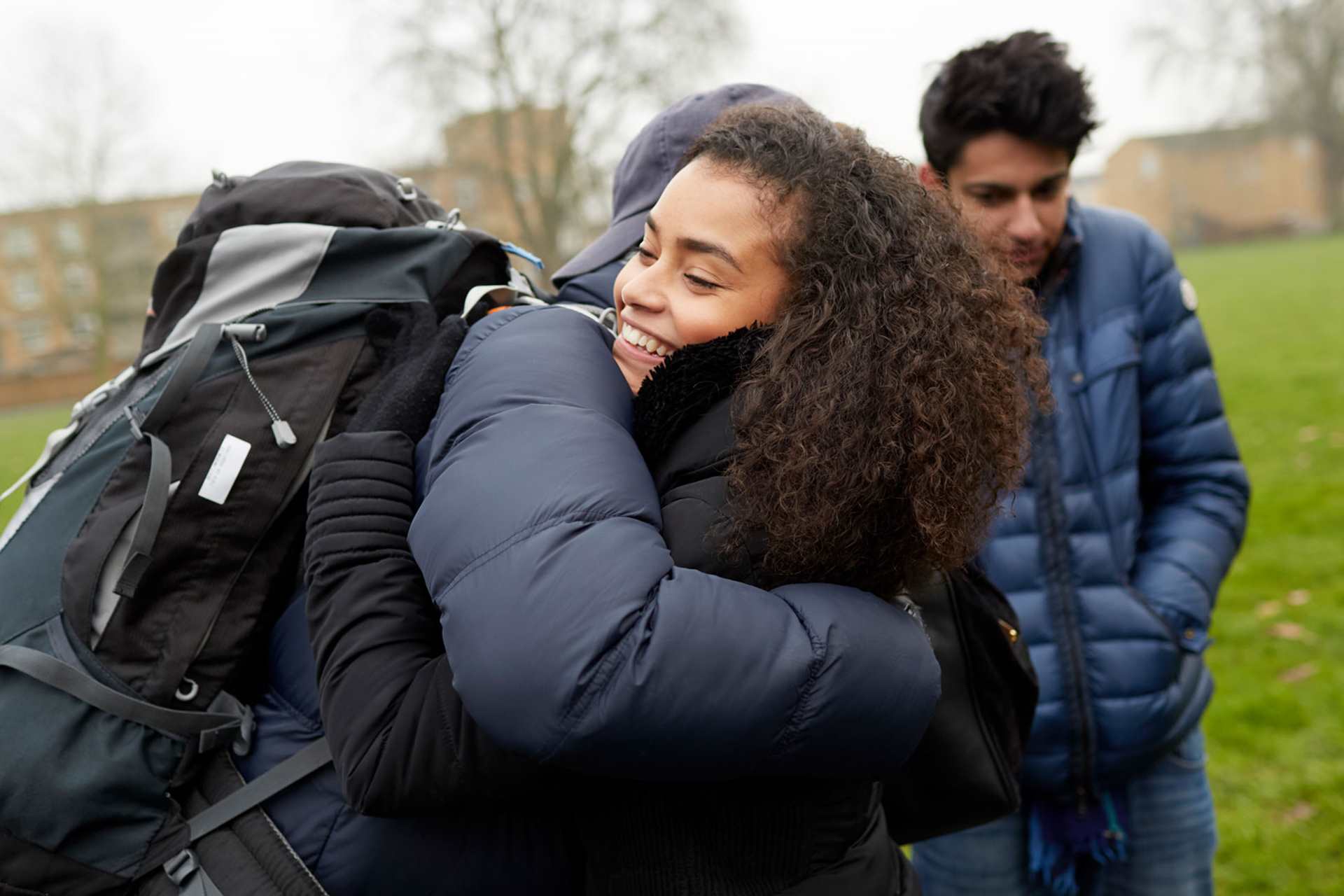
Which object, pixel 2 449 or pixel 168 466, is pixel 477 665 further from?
pixel 2 449

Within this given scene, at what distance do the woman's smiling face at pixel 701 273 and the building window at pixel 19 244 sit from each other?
41685mm

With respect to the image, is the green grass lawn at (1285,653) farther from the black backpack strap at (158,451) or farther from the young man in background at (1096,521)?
the black backpack strap at (158,451)

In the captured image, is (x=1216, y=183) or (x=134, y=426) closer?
(x=134, y=426)

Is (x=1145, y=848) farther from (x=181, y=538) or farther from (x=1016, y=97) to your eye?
(x=181, y=538)

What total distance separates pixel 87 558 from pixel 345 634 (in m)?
0.38

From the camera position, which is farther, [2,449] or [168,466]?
[2,449]

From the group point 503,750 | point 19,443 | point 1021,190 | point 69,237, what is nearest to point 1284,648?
point 1021,190

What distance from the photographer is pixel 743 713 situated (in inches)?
47.9

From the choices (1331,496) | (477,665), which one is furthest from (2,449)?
(477,665)

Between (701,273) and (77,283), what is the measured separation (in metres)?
40.3

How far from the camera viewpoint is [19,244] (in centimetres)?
4319

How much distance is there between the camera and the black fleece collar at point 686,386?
142 cm

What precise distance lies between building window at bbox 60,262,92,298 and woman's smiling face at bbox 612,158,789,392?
38.5 meters

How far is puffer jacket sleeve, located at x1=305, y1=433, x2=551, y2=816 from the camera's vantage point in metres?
1.30
